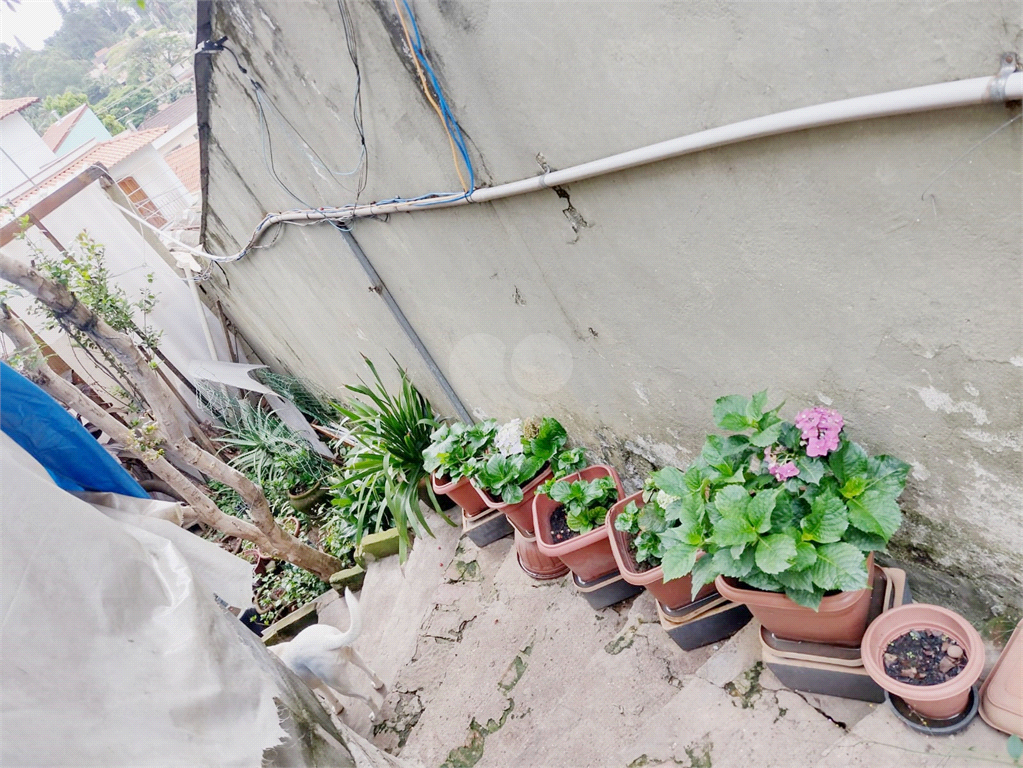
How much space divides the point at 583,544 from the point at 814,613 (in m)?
0.83

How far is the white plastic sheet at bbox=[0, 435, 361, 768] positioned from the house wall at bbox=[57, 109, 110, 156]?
21.2 meters

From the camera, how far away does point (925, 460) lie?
→ 1424 millimetres

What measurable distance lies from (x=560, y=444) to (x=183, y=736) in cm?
175

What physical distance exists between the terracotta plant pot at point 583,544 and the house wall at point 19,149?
16.3m

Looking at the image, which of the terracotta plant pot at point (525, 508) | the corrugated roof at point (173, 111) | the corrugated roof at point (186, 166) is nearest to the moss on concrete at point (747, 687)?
the terracotta plant pot at point (525, 508)

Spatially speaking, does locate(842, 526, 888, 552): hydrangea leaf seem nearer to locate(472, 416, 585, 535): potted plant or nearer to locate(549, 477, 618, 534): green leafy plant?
locate(549, 477, 618, 534): green leafy plant

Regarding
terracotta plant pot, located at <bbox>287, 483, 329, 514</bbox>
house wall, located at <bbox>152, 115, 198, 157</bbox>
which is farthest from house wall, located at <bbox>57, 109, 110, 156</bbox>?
terracotta plant pot, located at <bbox>287, 483, 329, 514</bbox>

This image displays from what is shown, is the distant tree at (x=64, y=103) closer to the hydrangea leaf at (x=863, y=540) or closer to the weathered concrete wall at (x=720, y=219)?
the weathered concrete wall at (x=720, y=219)

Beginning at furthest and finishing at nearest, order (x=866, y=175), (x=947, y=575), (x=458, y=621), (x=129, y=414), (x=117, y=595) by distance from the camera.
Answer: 1. (x=129, y=414)
2. (x=458, y=621)
3. (x=947, y=575)
4. (x=117, y=595)
5. (x=866, y=175)

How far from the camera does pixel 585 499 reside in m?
2.25

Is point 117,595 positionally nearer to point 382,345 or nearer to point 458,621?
point 458,621

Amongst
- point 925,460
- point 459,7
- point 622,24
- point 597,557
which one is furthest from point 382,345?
point 925,460

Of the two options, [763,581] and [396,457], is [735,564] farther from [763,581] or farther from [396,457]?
[396,457]

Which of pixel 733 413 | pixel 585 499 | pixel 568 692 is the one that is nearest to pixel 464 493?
pixel 585 499
